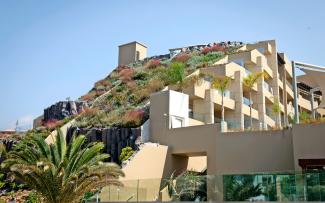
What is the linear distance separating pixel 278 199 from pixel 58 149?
12272 millimetres

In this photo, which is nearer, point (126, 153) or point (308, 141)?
point (308, 141)

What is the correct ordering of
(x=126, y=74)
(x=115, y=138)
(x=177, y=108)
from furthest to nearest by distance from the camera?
(x=126, y=74)
(x=115, y=138)
(x=177, y=108)

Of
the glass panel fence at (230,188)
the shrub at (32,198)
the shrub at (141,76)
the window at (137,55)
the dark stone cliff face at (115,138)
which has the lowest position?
the shrub at (32,198)

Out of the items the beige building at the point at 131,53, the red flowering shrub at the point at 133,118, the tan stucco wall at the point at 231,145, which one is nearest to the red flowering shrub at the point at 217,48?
the beige building at the point at 131,53

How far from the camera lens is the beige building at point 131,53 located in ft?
219

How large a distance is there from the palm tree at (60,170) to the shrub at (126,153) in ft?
25.7

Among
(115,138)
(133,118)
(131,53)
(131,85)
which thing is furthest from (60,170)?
(131,53)

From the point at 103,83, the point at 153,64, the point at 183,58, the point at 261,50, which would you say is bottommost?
the point at 103,83

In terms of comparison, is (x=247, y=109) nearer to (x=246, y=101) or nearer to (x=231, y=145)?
(x=246, y=101)

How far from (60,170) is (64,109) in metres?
28.4

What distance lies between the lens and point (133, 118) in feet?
118

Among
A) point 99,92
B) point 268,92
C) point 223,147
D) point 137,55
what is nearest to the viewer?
point 223,147

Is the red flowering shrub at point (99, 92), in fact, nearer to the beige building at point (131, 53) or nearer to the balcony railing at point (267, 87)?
the beige building at point (131, 53)

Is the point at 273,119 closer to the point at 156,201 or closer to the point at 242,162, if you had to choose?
the point at 242,162
